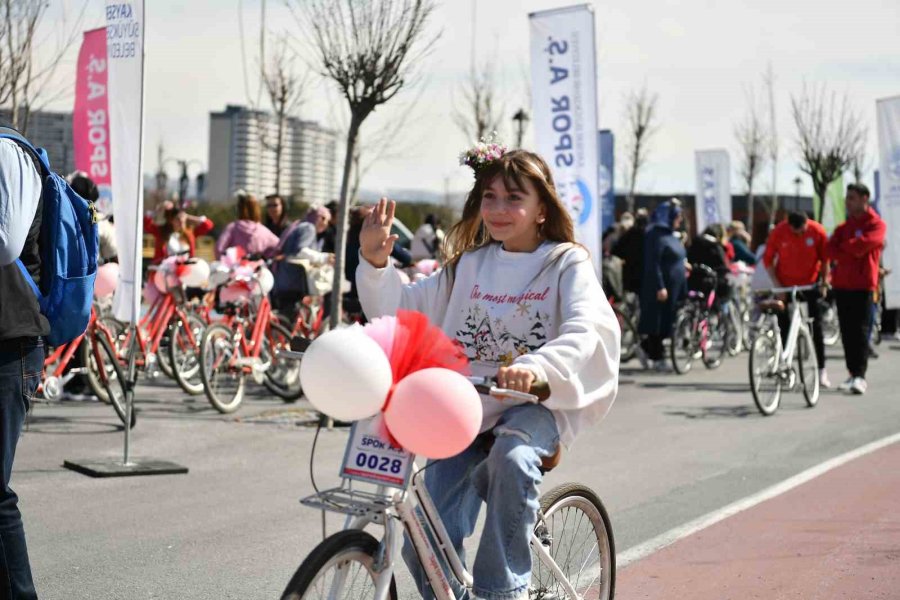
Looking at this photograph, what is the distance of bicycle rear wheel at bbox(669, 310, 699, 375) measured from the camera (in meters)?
15.9

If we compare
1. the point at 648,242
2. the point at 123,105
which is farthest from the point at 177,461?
the point at 648,242

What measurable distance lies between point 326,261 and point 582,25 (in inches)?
145

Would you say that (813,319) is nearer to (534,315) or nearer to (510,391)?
(534,315)

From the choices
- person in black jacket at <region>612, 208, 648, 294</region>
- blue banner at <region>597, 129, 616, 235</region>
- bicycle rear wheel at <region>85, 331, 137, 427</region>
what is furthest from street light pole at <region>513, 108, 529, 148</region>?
bicycle rear wheel at <region>85, 331, 137, 427</region>

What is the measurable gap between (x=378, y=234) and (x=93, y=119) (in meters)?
9.47

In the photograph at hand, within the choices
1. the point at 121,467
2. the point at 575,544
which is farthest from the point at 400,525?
the point at 121,467

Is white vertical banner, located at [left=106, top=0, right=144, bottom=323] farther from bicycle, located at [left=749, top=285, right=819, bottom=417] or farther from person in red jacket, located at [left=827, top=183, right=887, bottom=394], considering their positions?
person in red jacket, located at [left=827, top=183, right=887, bottom=394]

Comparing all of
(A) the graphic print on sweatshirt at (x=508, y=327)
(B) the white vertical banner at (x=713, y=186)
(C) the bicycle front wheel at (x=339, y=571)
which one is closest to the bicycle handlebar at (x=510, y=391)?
(A) the graphic print on sweatshirt at (x=508, y=327)

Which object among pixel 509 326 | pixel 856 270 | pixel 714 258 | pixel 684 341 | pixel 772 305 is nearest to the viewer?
pixel 509 326

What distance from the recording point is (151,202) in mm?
58250

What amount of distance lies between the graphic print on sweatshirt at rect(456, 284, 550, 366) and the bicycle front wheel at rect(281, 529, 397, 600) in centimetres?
90

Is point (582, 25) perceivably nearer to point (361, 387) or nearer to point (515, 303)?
point (515, 303)

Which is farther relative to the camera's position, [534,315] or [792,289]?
[792,289]

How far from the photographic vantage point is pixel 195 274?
1155cm
